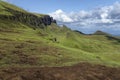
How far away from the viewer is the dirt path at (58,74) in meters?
78.1

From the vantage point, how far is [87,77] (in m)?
89.7

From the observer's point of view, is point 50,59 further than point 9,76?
Yes

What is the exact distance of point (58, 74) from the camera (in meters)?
85.6

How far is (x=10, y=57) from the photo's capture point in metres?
111

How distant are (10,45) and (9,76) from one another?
62055 millimetres

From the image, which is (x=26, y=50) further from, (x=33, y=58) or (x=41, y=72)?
(x=41, y=72)

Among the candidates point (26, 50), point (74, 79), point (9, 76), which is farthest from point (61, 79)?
point (26, 50)

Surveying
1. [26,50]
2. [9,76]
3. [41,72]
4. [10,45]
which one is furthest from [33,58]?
[9,76]

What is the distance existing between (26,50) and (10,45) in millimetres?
10084

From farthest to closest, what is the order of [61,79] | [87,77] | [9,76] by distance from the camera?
[87,77] < [61,79] < [9,76]

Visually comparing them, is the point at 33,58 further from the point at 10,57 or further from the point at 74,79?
the point at 74,79

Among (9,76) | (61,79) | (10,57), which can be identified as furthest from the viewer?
(10,57)

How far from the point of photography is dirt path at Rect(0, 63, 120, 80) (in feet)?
256

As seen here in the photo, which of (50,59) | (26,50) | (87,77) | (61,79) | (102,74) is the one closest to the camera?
(61,79)
